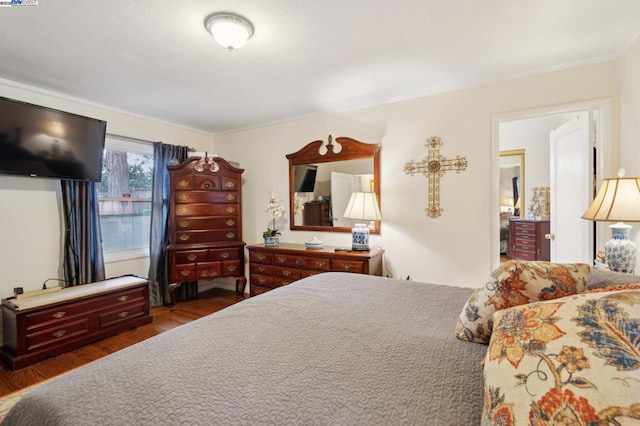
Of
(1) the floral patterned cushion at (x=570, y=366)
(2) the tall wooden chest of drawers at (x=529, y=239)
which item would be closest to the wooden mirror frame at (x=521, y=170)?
(2) the tall wooden chest of drawers at (x=529, y=239)

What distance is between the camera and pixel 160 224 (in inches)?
150

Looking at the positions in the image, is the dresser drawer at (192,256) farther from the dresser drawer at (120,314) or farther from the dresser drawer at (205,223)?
the dresser drawer at (120,314)

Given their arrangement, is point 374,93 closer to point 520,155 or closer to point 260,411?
point 260,411

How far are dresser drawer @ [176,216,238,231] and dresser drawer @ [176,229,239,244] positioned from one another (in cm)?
6

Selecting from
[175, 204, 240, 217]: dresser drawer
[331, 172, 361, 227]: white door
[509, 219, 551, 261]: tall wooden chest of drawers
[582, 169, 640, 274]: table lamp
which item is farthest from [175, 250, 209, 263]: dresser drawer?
[509, 219, 551, 261]: tall wooden chest of drawers

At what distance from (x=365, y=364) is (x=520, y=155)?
5670mm

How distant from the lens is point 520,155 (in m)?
5.16

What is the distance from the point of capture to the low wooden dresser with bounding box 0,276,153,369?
7.69ft

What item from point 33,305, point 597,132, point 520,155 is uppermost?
point 520,155

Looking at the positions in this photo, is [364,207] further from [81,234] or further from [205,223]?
[81,234]

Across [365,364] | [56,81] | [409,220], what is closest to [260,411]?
[365,364]

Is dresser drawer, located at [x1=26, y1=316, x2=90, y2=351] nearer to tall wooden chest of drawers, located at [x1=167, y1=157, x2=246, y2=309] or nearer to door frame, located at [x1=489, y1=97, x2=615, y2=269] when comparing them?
tall wooden chest of drawers, located at [x1=167, y1=157, x2=246, y2=309]

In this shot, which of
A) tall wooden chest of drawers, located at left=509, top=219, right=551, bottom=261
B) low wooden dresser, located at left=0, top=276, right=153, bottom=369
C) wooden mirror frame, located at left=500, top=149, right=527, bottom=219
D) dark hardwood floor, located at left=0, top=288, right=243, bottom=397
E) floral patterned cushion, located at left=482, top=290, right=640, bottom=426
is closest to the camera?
floral patterned cushion, located at left=482, top=290, right=640, bottom=426

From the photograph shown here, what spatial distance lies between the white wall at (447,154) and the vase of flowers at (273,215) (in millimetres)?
603
